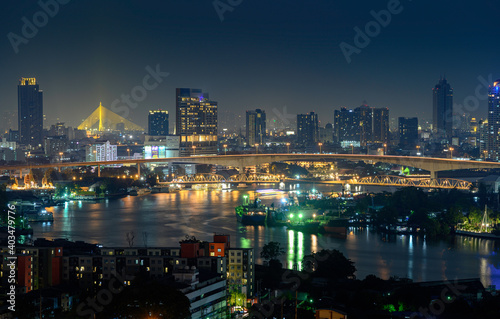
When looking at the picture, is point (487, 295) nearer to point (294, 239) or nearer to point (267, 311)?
point (267, 311)

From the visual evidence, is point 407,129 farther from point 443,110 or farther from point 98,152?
point 98,152

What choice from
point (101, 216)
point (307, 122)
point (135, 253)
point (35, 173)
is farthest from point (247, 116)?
point (135, 253)

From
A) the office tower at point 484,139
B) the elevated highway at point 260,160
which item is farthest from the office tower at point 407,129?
the elevated highway at point 260,160
